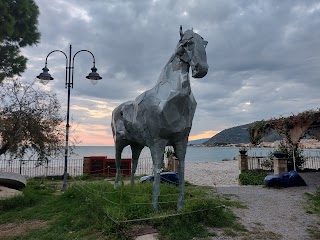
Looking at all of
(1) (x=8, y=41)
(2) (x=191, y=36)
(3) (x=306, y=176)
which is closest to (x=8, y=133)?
(1) (x=8, y=41)

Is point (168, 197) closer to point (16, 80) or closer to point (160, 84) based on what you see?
point (160, 84)

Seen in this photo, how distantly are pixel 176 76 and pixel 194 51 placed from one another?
2.35 ft

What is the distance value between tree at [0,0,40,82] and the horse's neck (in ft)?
25.6

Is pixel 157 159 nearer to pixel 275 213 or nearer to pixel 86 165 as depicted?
pixel 275 213

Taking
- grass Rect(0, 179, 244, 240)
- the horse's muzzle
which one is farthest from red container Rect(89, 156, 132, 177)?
the horse's muzzle

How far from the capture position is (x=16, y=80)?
11.7 meters

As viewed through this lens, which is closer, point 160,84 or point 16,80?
point 160,84

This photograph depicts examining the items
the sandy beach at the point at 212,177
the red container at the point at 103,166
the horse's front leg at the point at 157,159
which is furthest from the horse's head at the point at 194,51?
the red container at the point at 103,166

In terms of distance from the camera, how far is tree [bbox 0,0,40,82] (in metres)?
11.0

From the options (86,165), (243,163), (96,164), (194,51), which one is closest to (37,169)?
(86,165)

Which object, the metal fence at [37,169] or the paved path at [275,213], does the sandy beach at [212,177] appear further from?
the metal fence at [37,169]

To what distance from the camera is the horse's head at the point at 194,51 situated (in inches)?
192

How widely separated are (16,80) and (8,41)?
5.44 feet

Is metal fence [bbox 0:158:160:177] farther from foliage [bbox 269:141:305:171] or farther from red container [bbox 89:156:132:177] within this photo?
foliage [bbox 269:141:305:171]
